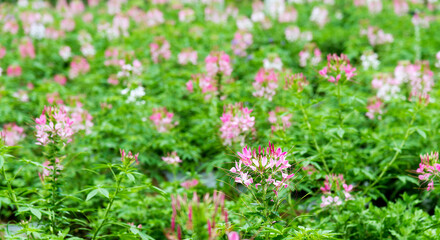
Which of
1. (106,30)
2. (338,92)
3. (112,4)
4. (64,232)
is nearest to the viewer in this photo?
(64,232)

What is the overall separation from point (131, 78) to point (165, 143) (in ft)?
3.48

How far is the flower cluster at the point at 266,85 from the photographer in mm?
4094

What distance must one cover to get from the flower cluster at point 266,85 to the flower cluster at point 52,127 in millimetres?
2127

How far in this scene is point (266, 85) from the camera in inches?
162

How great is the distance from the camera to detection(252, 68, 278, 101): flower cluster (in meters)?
4.09

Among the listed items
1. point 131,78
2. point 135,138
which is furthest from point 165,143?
point 131,78

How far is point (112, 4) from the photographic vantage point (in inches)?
440

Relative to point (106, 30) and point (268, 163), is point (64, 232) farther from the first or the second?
point (106, 30)

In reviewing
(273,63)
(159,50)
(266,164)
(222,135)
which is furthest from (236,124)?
(159,50)

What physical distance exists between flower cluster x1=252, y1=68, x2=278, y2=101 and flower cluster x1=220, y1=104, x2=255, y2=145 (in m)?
0.72

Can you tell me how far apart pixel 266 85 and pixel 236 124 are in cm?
101

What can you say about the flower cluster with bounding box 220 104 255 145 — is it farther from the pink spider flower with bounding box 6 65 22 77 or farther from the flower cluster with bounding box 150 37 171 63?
the pink spider flower with bounding box 6 65 22 77

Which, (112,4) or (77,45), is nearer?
(77,45)

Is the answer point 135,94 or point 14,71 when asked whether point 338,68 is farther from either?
point 14,71
